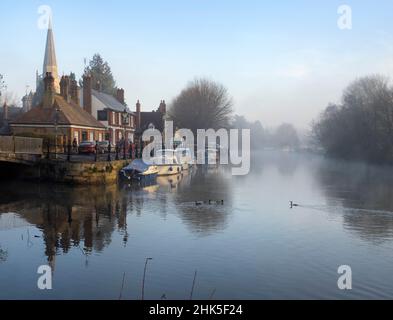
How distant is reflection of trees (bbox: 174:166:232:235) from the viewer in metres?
Result: 20.3

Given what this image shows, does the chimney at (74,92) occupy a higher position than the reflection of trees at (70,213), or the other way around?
the chimney at (74,92)

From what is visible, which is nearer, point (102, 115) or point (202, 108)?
point (102, 115)

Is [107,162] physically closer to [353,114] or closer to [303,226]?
[303,226]

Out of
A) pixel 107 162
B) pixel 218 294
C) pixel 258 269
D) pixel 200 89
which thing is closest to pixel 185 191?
pixel 107 162

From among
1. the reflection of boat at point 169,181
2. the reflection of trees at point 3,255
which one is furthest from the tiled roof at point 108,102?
the reflection of trees at point 3,255

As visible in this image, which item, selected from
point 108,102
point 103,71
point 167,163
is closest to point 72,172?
point 167,163

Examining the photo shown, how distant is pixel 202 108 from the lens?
3514 inches

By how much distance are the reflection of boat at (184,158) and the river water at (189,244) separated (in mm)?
20002

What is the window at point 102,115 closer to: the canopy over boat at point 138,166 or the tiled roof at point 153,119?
the tiled roof at point 153,119

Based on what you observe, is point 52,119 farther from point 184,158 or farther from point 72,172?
point 184,158

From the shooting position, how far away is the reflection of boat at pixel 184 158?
49.9 m

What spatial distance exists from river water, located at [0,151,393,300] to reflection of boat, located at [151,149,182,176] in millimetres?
12720

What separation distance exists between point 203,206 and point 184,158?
27076 mm

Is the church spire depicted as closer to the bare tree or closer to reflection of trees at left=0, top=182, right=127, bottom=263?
the bare tree
